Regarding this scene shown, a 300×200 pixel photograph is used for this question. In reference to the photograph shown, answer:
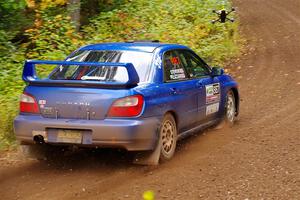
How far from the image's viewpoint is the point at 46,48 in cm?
1292

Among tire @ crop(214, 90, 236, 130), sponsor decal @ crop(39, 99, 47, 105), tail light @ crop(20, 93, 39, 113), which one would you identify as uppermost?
sponsor decal @ crop(39, 99, 47, 105)

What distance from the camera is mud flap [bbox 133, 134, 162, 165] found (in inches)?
259

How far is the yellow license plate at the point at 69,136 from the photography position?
6230mm

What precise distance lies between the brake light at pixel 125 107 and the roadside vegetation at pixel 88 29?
93.2 inches

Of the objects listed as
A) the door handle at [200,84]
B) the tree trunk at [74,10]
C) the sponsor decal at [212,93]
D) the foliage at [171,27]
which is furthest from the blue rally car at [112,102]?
the tree trunk at [74,10]

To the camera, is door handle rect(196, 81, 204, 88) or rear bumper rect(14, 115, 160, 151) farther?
door handle rect(196, 81, 204, 88)

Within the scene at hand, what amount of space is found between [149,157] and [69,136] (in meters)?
1.03

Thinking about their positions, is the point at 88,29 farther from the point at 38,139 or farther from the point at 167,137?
the point at 38,139

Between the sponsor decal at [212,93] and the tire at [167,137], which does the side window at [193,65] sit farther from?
the tire at [167,137]

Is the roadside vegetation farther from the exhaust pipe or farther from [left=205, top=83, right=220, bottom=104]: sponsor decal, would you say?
[left=205, top=83, right=220, bottom=104]: sponsor decal

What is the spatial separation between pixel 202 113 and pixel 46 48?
6167 mm

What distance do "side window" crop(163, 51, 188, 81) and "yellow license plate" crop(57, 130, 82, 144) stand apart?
1515 mm

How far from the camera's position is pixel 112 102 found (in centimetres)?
620

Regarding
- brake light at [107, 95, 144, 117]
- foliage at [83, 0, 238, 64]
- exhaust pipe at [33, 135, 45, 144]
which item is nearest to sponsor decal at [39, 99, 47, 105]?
exhaust pipe at [33, 135, 45, 144]
